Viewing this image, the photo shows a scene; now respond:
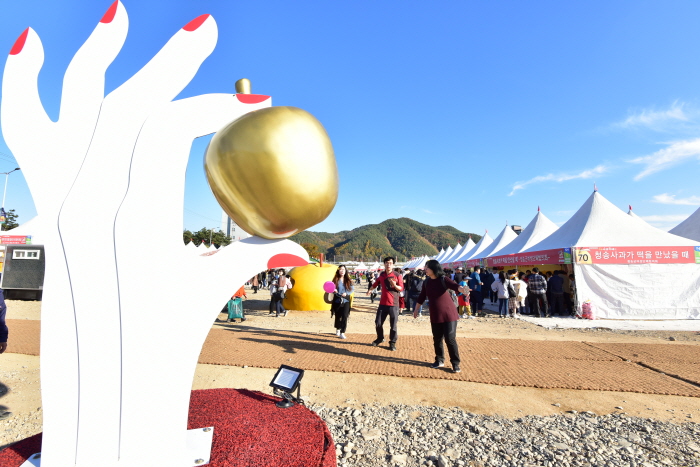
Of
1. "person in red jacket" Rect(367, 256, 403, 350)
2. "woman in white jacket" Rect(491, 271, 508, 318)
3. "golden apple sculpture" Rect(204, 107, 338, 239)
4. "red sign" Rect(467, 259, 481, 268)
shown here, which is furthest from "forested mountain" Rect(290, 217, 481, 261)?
"golden apple sculpture" Rect(204, 107, 338, 239)

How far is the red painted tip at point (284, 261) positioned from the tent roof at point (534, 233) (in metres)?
13.5

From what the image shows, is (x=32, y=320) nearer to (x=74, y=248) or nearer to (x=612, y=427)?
(x=74, y=248)

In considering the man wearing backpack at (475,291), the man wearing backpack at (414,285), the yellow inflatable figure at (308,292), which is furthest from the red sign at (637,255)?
the yellow inflatable figure at (308,292)

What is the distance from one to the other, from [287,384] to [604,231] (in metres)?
11.3

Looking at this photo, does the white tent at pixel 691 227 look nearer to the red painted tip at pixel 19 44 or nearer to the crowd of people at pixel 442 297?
the crowd of people at pixel 442 297

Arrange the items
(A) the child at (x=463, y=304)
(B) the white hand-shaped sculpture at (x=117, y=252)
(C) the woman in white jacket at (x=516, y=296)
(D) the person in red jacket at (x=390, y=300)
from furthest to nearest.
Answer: (C) the woman in white jacket at (x=516, y=296), (A) the child at (x=463, y=304), (D) the person in red jacket at (x=390, y=300), (B) the white hand-shaped sculpture at (x=117, y=252)

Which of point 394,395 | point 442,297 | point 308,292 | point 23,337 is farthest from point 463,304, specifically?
point 23,337

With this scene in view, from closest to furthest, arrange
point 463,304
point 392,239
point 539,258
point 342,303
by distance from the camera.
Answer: point 342,303
point 463,304
point 539,258
point 392,239

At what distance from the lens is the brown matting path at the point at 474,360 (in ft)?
15.3

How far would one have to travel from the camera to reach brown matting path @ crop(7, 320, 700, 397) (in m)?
4.72

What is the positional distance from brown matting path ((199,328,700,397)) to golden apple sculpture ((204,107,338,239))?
11.6 feet

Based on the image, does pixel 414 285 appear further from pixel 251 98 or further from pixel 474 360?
pixel 251 98

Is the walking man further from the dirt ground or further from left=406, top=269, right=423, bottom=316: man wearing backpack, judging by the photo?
the dirt ground

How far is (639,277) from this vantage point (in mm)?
10148
